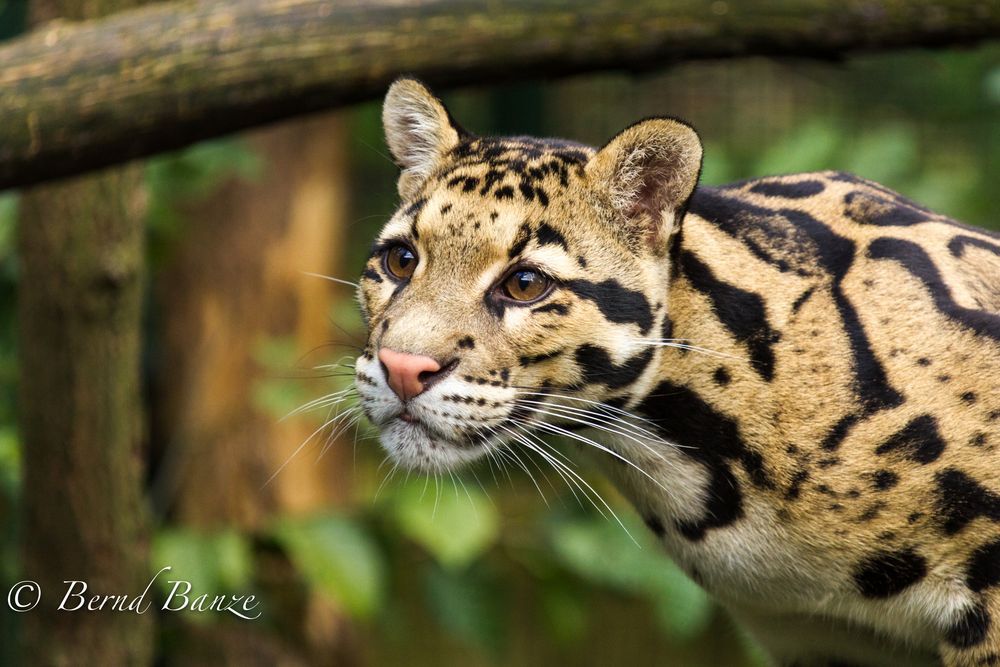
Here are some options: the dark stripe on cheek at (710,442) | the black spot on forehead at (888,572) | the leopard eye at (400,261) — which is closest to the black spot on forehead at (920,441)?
the black spot on forehead at (888,572)

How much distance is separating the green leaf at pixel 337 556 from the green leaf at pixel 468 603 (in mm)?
395

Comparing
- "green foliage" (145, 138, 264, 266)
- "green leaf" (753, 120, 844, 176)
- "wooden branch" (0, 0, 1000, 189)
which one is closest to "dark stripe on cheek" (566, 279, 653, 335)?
"wooden branch" (0, 0, 1000, 189)

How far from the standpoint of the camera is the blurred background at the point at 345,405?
6174 mm

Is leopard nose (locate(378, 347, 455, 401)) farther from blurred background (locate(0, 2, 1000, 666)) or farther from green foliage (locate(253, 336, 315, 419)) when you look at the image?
green foliage (locate(253, 336, 315, 419))

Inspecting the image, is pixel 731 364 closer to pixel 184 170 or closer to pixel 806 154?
pixel 806 154

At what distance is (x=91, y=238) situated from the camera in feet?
15.7

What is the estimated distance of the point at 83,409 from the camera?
4953 millimetres

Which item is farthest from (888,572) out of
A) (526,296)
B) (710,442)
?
(526,296)

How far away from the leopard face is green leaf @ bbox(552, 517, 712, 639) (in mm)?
2915

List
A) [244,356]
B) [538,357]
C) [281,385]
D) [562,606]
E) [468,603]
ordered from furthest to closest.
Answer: [244,356] < [562,606] < [468,603] < [281,385] < [538,357]

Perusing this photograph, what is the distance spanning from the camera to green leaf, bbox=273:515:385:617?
600 centimetres

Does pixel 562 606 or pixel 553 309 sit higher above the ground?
pixel 553 309

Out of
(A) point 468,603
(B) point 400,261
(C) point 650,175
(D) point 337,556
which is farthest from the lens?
(A) point 468,603

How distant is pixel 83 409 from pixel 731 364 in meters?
2.66
